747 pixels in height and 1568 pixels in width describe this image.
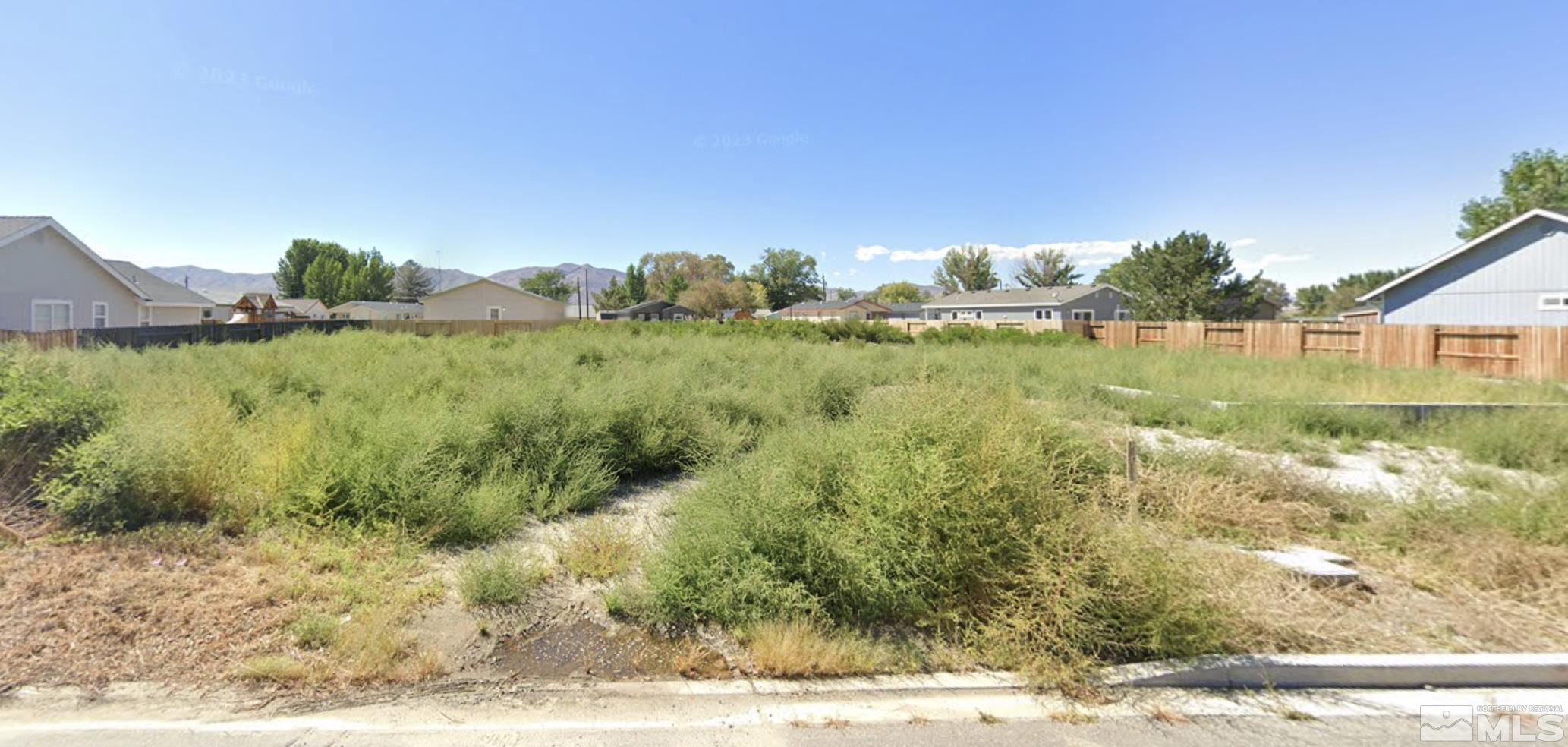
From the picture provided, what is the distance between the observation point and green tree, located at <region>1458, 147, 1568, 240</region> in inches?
1097

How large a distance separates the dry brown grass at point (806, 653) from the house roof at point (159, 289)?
122 ft

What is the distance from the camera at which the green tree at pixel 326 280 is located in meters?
68.2

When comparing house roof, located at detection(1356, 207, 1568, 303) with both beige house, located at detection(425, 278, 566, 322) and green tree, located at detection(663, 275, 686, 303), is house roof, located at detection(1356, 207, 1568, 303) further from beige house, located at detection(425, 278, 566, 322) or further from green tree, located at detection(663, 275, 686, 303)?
green tree, located at detection(663, 275, 686, 303)

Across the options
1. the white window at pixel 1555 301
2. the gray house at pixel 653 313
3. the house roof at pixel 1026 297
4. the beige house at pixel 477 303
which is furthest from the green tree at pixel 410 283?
the white window at pixel 1555 301

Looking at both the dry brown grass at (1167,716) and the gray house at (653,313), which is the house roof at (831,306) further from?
the dry brown grass at (1167,716)

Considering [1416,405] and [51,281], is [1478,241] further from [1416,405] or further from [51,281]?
[51,281]

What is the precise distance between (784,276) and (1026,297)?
4817 cm

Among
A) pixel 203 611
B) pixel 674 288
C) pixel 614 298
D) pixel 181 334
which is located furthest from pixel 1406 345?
pixel 614 298

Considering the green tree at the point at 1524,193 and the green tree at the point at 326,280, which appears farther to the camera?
the green tree at the point at 326,280

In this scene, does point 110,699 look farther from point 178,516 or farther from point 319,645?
point 178,516

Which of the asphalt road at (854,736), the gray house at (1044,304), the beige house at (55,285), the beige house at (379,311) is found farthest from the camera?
the beige house at (379,311)

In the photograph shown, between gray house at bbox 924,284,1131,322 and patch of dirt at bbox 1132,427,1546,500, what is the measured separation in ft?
124

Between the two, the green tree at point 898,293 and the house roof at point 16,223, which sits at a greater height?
the green tree at point 898,293

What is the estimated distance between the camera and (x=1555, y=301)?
687 inches
